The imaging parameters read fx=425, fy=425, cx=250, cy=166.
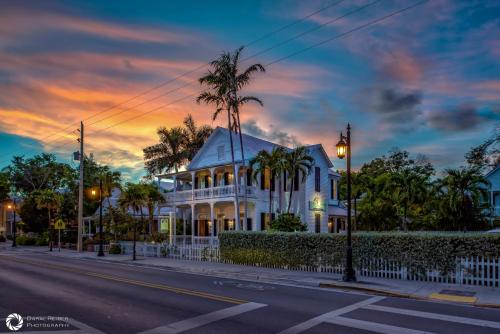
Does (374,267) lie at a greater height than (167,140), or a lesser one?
lesser

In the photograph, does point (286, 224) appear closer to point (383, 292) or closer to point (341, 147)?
point (341, 147)

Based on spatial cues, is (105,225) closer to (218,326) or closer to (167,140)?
(167,140)

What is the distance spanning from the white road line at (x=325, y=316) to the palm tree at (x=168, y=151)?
4218 cm

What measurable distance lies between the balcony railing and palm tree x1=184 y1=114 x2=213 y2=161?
596 inches

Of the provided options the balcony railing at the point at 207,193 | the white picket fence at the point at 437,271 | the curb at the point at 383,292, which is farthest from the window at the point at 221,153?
the curb at the point at 383,292

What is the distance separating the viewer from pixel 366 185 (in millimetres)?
41812

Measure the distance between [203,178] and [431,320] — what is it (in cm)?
3051

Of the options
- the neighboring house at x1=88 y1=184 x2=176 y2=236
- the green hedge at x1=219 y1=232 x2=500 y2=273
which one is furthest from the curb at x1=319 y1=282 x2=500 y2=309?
the neighboring house at x1=88 y1=184 x2=176 y2=236

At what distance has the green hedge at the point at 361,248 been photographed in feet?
51.3

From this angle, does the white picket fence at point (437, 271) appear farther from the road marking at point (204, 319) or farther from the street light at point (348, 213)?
the road marking at point (204, 319)

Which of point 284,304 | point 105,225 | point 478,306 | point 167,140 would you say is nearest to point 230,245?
point 284,304

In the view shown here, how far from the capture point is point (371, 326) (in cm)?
915

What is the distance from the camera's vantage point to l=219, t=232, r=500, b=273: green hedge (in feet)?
51.3

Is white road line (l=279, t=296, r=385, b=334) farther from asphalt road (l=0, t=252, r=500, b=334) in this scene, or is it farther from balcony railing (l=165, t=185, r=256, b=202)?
balcony railing (l=165, t=185, r=256, b=202)
